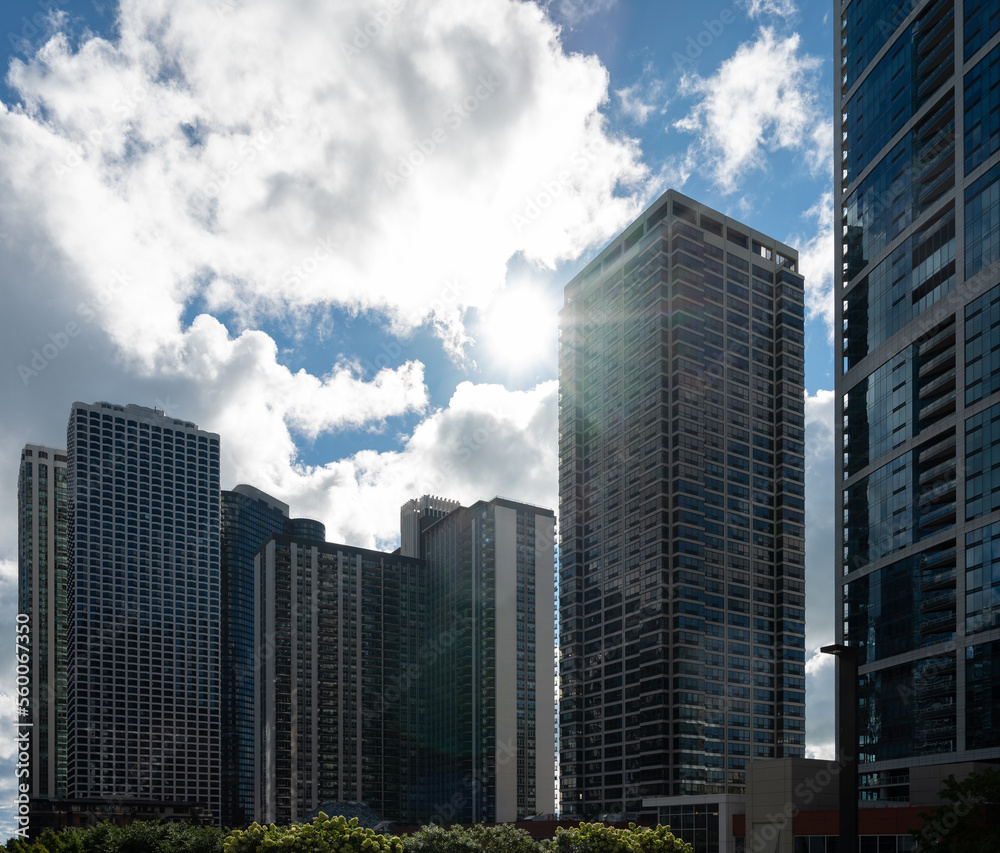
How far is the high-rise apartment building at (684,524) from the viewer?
6496 inches

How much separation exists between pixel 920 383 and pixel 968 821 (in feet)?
201

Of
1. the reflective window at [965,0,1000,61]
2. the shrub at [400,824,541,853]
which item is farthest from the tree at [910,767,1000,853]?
the reflective window at [965,0,1000,61]

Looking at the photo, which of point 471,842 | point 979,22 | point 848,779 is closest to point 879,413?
point 979,22

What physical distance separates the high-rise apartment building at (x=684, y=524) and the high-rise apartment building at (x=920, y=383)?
205 ft

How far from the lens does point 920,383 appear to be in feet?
315

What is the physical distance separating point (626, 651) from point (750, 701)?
24.0 m

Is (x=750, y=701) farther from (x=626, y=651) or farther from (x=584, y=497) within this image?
(x=584, y=497)

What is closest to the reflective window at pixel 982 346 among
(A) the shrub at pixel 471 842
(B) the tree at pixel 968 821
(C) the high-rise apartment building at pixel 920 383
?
(C) the high-rise apartment building at pixel 920 383

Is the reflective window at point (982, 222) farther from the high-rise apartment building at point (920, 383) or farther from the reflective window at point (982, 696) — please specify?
the reflective window at point (982, 696)

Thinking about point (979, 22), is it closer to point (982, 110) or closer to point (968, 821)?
point (982, 110)

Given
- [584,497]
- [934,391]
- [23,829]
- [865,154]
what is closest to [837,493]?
[934,391]

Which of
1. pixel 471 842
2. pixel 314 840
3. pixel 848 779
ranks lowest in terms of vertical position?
pixel 471 842

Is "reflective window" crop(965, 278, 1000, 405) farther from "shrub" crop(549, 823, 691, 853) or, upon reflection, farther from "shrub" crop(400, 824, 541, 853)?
"shrub" crop(400, 824, 541, 853)

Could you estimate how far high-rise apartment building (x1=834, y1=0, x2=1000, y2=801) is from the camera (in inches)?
3398
